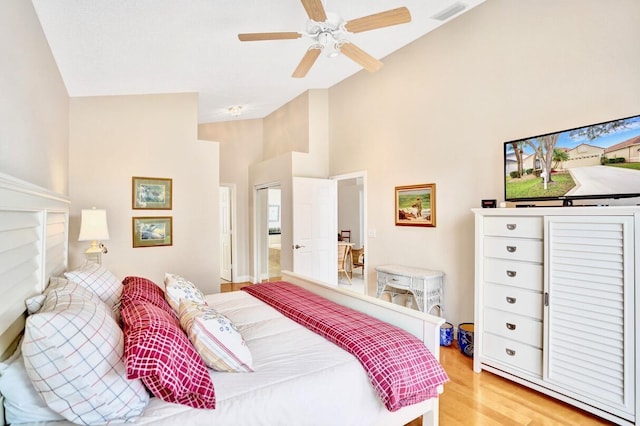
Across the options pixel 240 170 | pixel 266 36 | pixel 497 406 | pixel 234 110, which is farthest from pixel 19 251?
pixel 240 170

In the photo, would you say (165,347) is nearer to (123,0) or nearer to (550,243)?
(123,0)

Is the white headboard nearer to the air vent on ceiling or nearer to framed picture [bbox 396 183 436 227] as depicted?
framed picture [bbox 396 183 436 227]

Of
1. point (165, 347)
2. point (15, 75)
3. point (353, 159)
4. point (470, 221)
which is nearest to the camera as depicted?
point (165, 347)

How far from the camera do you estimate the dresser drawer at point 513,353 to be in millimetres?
2422

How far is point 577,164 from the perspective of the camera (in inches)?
94.0

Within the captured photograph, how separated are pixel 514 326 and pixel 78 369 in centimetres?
278

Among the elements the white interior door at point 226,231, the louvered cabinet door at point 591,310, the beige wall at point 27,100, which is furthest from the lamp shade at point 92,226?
the louvered cabinet door at point 591,310

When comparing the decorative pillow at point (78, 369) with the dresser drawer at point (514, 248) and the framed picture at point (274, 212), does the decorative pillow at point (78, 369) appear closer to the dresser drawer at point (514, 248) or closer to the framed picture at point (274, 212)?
the dresser drawer at point (514, 248)

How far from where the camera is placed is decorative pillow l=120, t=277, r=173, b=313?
6.21 feet

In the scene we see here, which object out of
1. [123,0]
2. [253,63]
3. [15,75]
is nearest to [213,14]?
[123,0]

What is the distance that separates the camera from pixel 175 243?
4.25 meters

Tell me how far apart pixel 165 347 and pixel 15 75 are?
185cm

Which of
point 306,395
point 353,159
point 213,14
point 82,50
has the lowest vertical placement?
point 306,395

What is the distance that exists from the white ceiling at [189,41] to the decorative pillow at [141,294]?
6.43 feet
